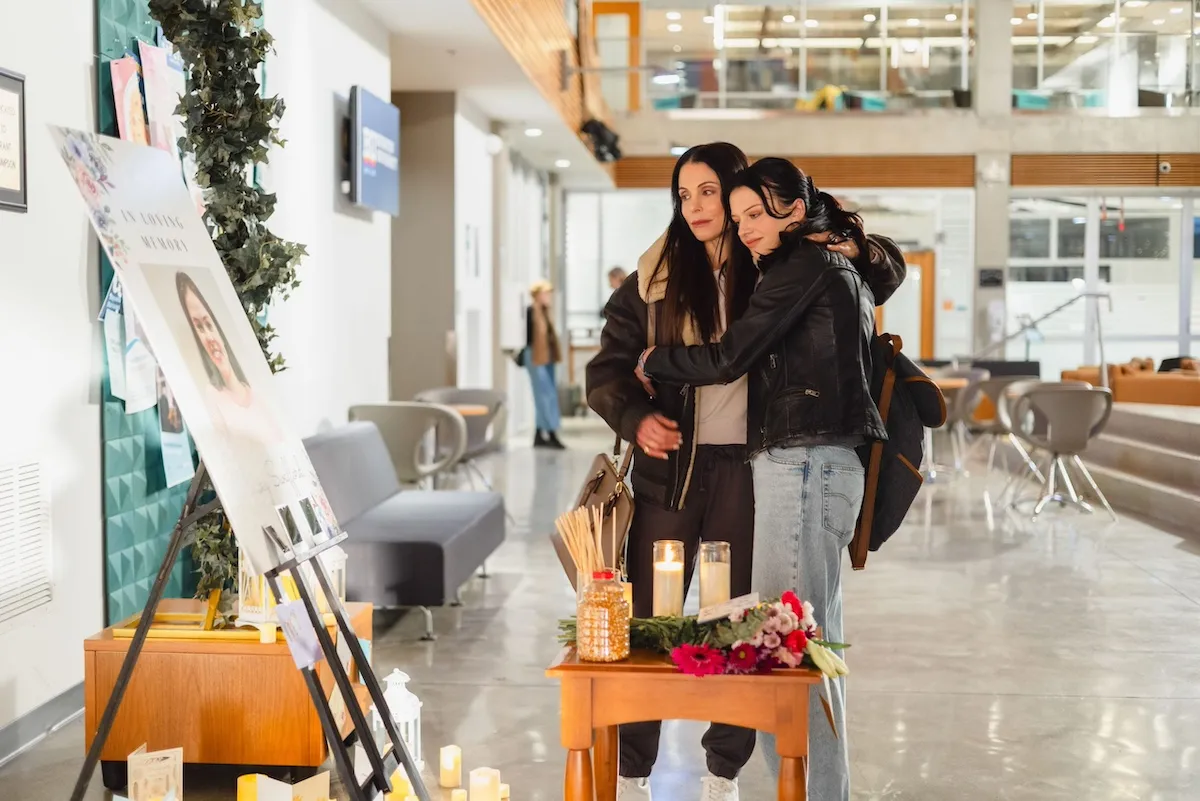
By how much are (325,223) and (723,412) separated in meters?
3.85

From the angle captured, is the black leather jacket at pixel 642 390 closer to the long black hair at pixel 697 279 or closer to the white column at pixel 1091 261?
the long black hair at pixel 697 279

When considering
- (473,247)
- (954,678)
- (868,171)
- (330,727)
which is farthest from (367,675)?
(868,171)

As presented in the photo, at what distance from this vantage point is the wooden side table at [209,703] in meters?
3.24

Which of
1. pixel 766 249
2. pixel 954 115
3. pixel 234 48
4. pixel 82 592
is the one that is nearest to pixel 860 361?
pixel 766 249

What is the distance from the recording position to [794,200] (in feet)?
8.50

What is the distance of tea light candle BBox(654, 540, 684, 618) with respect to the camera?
2.58m

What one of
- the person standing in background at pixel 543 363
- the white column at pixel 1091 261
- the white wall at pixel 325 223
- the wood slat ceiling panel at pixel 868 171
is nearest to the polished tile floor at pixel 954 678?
the white wall at pixel 325 223

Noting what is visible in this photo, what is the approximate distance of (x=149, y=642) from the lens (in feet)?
10.7

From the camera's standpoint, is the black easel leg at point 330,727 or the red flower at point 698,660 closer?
the red flower at point 698,660

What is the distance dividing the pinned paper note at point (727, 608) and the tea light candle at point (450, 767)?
105cm

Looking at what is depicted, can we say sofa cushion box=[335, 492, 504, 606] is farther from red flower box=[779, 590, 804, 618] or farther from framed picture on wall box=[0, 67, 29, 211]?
red flower box=[779, 590, 804, 618]

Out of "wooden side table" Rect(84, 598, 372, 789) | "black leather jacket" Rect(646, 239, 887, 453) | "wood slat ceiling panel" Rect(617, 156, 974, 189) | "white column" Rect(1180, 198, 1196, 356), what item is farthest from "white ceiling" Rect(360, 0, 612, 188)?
"white column" Rect(1180, 198, 1196, 356)

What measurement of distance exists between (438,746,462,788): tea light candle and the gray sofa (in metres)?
1.51

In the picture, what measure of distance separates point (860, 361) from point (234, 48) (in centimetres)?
177
